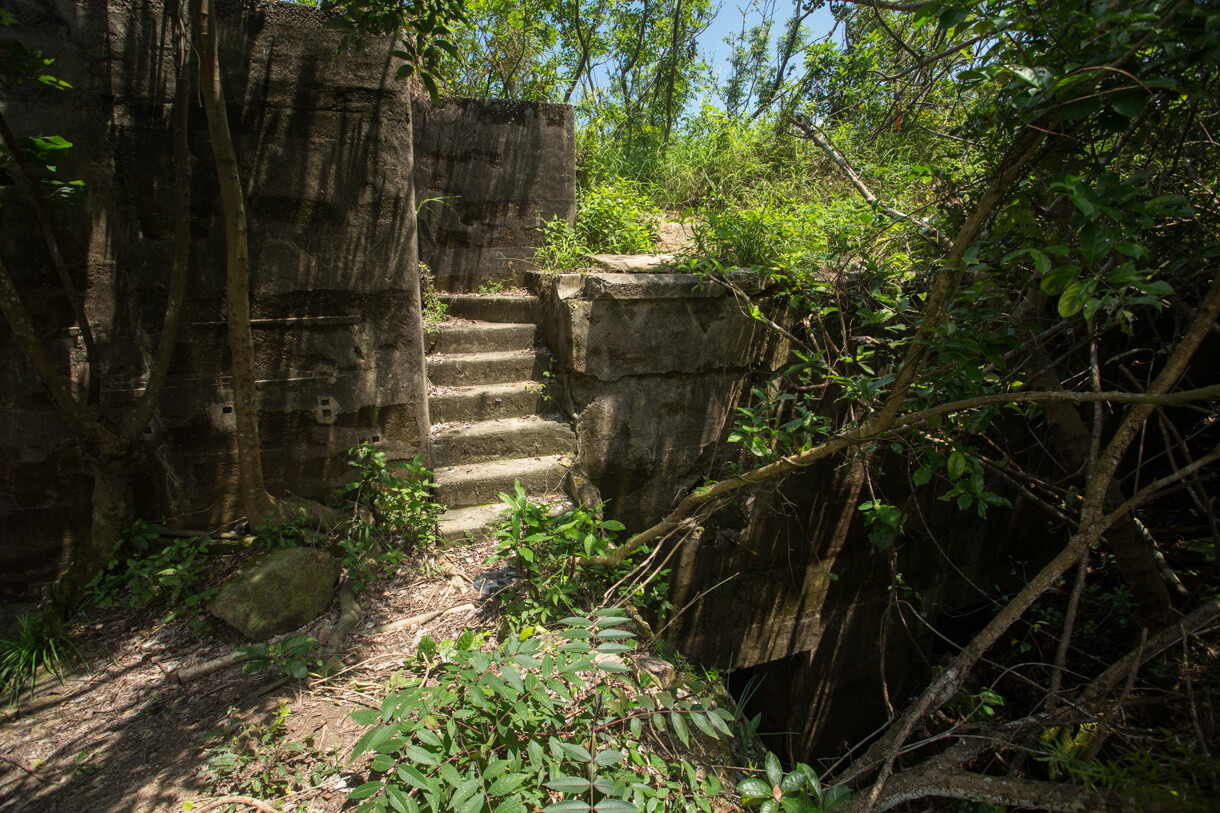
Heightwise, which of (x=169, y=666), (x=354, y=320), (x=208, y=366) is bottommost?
(x=169, y=666)

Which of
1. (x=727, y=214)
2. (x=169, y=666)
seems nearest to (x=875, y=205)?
(x=727, y=214)

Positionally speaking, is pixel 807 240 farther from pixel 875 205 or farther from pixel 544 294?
pixel 544 294

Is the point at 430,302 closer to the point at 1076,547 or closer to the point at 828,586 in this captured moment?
the point at 828,586

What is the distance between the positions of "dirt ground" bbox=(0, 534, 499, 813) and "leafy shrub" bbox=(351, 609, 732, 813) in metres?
0.36

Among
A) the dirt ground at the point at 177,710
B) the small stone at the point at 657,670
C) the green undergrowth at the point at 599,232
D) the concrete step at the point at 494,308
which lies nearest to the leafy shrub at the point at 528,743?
the small stone at the point at 657,670

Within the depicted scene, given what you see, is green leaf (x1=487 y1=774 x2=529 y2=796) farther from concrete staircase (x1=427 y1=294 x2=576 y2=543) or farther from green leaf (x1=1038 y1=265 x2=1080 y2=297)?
green leaf (x1=1038 y1=265 x2=1080 y2=297)

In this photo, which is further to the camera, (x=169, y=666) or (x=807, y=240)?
(x=807, y=240)

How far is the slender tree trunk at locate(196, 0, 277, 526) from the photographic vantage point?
2484mm

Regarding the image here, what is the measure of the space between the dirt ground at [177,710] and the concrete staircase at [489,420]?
1.89 feet

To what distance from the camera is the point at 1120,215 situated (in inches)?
61.2

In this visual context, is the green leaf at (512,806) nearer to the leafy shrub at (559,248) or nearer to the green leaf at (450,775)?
the green leaf at (450,775)

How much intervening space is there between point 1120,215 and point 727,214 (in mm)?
2489

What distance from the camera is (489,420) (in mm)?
3799

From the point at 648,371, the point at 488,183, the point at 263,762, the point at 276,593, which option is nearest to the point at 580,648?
the point at 263,762
